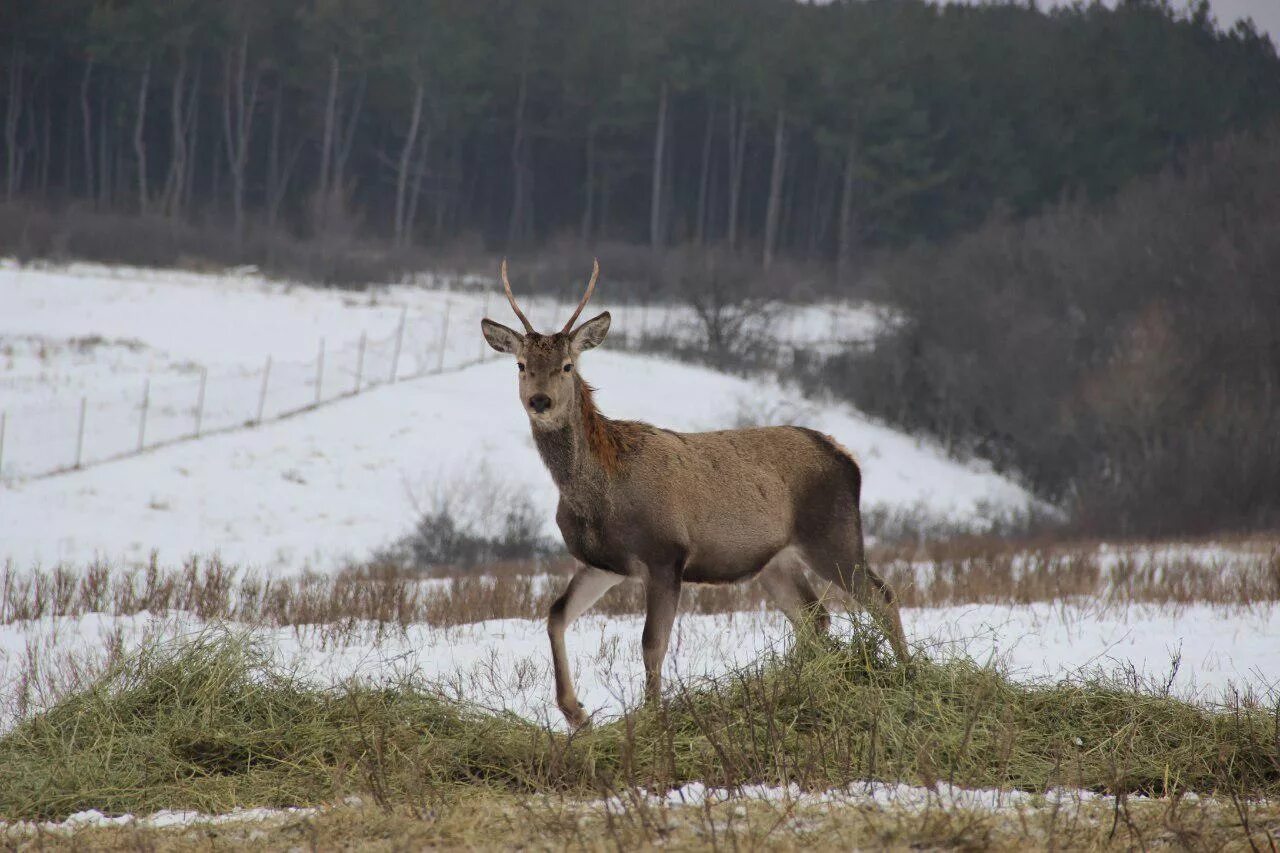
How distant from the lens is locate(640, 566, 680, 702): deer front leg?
7.19 metres

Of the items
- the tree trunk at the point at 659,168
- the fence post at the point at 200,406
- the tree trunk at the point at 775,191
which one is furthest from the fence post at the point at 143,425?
the tree trunk at the point at 775,191

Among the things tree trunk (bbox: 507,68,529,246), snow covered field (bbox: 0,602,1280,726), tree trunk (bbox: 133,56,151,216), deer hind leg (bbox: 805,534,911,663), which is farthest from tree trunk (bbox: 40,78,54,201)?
deer hind leg (bbox: 805,534,911,663)

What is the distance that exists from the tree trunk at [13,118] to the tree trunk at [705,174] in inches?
1280

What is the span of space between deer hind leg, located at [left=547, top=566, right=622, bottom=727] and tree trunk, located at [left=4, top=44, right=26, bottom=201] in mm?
57665

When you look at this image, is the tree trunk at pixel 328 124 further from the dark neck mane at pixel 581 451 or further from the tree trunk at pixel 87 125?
the dark neck mane at pixel 581 451

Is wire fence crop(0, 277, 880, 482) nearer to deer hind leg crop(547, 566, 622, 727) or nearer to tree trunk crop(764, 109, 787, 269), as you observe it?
deer hind leg crop(547, 566, 622, 727)

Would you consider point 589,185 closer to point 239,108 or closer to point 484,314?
point 239,108

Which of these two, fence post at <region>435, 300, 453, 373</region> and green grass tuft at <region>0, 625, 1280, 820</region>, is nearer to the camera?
green grass tuft at <region>0, 625, 1280, 820</region>

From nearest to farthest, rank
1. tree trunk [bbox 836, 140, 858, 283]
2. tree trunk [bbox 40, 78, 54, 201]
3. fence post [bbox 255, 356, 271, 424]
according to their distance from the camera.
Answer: fence post [bbox 255, 356, 271, 424] < tree trunk [bbox 836, 140, 858, 283] < tree trunk [bbox 40, 78, 54, 201]

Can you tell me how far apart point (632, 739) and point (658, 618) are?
1.66m

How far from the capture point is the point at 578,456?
757 cm

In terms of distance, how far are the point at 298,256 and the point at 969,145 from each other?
32552mm

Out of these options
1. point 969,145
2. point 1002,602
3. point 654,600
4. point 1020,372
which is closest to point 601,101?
point 969,145

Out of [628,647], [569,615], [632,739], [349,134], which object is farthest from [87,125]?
[632,739]
